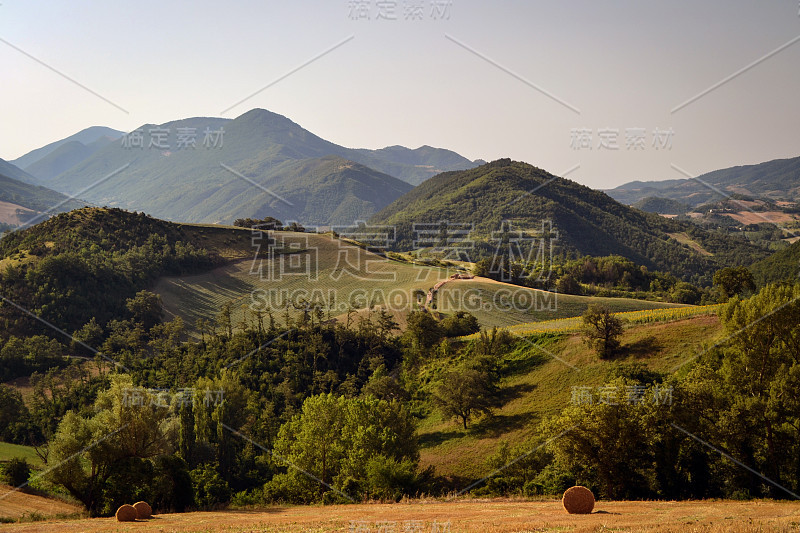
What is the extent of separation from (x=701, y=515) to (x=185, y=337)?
7517 centimetres

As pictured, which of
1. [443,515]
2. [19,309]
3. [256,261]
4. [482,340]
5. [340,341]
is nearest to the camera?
[443,515]

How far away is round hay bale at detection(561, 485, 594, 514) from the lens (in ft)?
77.1

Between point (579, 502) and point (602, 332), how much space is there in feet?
86.5

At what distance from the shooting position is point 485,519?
883 inches

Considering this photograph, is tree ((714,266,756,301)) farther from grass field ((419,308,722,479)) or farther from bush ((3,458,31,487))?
bush ((3,458,31,487))

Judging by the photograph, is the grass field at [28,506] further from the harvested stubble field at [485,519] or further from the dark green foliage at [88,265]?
the dark green foliage at [88,265]

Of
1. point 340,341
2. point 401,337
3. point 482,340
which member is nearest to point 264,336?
point 340,341

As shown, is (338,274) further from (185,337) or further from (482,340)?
(482,340)

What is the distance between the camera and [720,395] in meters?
31.9

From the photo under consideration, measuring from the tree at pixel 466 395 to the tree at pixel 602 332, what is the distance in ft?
33.7

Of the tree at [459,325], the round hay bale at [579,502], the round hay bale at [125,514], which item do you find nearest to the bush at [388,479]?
the round hay bale at [579,502]

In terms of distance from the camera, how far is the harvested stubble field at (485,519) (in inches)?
760

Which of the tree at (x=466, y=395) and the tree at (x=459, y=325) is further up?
the tree at (x=459, y=325)

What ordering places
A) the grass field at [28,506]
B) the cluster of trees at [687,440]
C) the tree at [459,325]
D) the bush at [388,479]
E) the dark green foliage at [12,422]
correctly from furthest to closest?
the tree at [459,325], the dark green foliage at [12,422], the bush at [388,479], the cluster of trees at [687,440], the grass field at [28,506]
